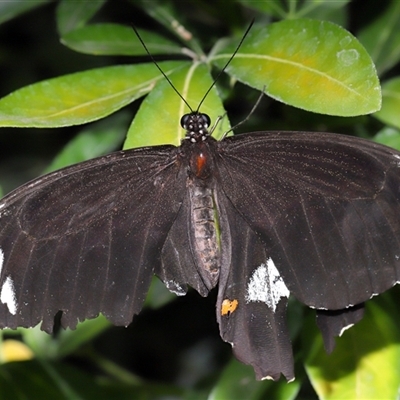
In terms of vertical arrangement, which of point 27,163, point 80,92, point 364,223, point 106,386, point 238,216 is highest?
point 27,163

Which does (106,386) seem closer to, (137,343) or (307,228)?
(137,343)

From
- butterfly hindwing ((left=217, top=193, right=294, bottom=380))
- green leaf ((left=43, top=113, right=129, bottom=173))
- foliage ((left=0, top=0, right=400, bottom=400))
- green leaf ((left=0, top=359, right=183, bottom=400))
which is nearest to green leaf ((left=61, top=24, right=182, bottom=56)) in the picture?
foliage ((left=0, top=0, right=400, bottom=400))

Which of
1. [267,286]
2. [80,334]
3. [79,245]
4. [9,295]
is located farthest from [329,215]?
[80,334]

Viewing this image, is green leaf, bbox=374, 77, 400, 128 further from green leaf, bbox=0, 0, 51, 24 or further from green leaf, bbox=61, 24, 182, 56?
green leaf, bbox=0, 0, 51, 24

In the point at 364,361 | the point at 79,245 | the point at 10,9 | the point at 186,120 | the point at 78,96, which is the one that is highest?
the point at 10,9

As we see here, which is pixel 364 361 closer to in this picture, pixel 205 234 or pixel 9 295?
pixel 205 234

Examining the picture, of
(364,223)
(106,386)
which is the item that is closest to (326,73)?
(364,223)
